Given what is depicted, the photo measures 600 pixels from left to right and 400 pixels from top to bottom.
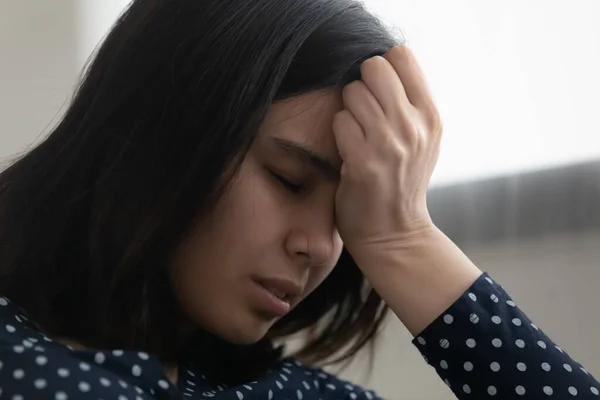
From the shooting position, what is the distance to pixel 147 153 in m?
0.69

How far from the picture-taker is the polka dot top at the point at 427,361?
1.87 feet

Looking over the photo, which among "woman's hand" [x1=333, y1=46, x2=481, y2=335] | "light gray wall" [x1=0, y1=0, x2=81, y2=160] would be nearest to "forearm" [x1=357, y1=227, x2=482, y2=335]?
"woman's hand" [x1=333, y1=46, x2=481, y2=335]

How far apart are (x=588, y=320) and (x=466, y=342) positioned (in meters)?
0.31

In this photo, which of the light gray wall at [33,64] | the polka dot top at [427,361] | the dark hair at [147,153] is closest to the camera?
the polka dot top at [427,361]

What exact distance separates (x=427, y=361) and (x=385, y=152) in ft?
0.67

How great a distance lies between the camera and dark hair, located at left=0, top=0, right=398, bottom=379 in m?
0.68

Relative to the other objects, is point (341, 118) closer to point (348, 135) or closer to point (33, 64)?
point (348, 135)

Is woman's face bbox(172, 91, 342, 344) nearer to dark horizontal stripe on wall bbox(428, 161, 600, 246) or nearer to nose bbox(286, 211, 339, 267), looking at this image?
nose bbox(286, 211, 339, 267)

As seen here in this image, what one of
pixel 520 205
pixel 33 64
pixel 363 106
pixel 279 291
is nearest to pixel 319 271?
pixel 279 291

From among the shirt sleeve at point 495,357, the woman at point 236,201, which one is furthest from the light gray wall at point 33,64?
the shirt sleeve at point 495,357

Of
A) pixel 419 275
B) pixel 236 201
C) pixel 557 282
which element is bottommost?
pixel 557 282

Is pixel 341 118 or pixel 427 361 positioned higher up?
pixel 341 118

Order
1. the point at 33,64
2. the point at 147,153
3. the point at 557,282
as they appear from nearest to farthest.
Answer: the point at 147,153
the point at 557,282
the point at 33,64

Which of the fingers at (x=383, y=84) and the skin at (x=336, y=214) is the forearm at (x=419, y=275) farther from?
the fingers at (x=383, y=84)
